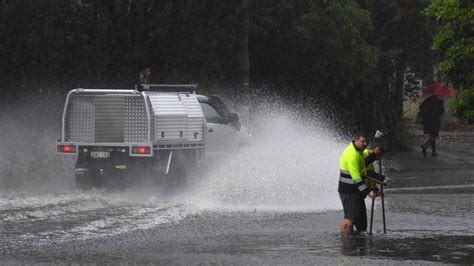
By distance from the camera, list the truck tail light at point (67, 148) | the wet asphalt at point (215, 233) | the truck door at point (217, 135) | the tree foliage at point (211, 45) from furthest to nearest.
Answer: the tree foliage at point (211, 45) < the truck door at point (217, 135) < the truck tail light at point (67, 148) < the wet asphalt at point (215, 233)

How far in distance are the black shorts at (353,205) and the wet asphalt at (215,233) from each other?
1.01ft

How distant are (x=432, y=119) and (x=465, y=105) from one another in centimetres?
1198

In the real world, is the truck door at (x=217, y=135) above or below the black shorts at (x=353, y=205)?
above

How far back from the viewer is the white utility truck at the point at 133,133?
21609 mm

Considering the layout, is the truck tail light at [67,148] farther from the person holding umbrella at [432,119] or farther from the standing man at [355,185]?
the person holding umbrella at [432,119]

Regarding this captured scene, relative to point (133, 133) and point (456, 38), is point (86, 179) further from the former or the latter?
point (456, 38)

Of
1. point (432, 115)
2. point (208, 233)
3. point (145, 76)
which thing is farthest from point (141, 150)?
point (432, 115)

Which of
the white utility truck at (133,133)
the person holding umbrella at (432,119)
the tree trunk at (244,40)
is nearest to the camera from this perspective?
the white utility truck at (133,133)

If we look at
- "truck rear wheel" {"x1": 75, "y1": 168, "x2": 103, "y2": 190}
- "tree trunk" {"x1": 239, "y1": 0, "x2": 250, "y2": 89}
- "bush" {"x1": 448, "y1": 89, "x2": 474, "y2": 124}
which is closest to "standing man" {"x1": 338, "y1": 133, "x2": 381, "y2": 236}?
"bush" {"x1": 448, "y1": 89, "x2": 474, "y2": 124}

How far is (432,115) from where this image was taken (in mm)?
34219

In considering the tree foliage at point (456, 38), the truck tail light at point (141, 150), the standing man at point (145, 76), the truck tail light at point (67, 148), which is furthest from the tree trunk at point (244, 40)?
the truck tail light at point (141, 150)

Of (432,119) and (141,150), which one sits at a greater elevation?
(432,119)

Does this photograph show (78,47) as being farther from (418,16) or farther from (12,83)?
(418,16)

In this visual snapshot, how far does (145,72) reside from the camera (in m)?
30.5
